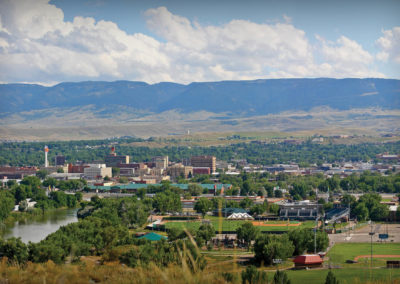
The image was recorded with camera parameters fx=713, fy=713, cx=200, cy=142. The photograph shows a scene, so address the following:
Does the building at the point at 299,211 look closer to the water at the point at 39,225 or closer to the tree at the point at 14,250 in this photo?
the water at the point at 39,225

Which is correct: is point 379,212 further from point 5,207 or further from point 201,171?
point 201,171

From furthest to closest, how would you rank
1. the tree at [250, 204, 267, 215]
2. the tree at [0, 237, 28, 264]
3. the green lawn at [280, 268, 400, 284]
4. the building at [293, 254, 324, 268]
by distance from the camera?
the tree at [250, 204, 267, 215], the building at [293, 254, 324, 268], the tree at [0, 237, 28, 264], the green lawn at [280, 268, 400, 284]

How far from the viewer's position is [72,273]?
24.7ft

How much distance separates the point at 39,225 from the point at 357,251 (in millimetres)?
19030

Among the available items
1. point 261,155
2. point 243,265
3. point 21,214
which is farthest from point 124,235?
point 261,155

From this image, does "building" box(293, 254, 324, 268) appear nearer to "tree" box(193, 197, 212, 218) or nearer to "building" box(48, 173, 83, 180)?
"tree" box(193, 197, 212, 218)

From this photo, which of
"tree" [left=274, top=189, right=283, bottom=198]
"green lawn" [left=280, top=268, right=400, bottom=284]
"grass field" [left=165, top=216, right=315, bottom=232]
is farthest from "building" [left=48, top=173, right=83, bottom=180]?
"green lawn" [left=280, top=268, right=400, bottom=284]

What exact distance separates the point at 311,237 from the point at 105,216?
13.3 metres

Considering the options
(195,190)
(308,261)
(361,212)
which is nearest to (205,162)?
(195,190)

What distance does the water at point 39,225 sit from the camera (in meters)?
34.8

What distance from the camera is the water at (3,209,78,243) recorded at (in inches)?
1372

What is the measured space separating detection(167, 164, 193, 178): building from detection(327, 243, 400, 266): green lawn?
190 ft

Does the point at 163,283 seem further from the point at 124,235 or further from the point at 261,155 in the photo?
the point at 261,155

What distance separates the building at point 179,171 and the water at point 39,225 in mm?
39654
